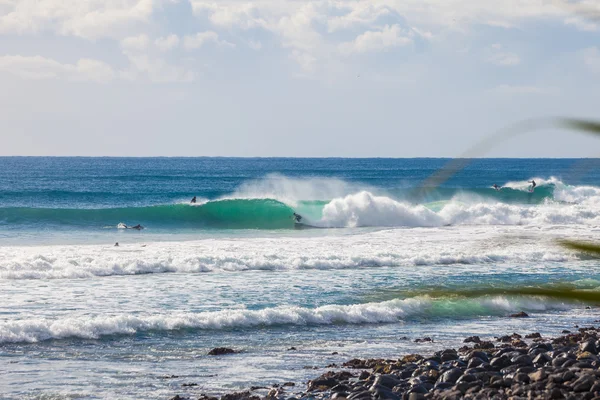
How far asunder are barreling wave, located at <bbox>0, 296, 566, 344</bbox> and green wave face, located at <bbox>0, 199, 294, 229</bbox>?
21327mm

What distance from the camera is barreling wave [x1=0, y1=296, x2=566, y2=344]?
1119 centimetres

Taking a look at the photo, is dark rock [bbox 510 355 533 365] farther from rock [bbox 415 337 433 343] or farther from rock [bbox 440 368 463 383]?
rock [bbox 415 337 433 343]

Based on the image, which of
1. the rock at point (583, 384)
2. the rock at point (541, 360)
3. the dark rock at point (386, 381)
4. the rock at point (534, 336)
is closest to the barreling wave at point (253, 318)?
the rock at point (534, 336)

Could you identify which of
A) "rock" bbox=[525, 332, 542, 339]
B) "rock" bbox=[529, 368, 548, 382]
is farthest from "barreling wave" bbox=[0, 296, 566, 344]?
"rock" bbox=[529, 368, 548, 382]

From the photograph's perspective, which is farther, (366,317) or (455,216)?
(455,216)

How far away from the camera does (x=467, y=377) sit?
7629mm

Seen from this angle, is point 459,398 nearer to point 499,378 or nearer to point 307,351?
point 499,378

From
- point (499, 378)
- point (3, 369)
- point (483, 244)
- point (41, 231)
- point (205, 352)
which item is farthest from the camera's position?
point (41, 231)

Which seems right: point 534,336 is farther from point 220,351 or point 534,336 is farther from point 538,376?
point 220,351

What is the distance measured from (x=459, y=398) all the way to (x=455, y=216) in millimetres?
30976

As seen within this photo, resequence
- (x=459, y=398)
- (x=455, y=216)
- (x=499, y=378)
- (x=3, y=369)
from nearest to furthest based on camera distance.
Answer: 1. (x=459, y=398)
2. (x=499, y=378)
3. (x=3, y=369)
4. (x=455, y=216)

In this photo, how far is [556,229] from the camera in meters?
30.1

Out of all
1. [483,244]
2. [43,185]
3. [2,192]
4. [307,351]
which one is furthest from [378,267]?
[43,185]

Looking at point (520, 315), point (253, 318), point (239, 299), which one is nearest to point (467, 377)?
point (253, 318)
